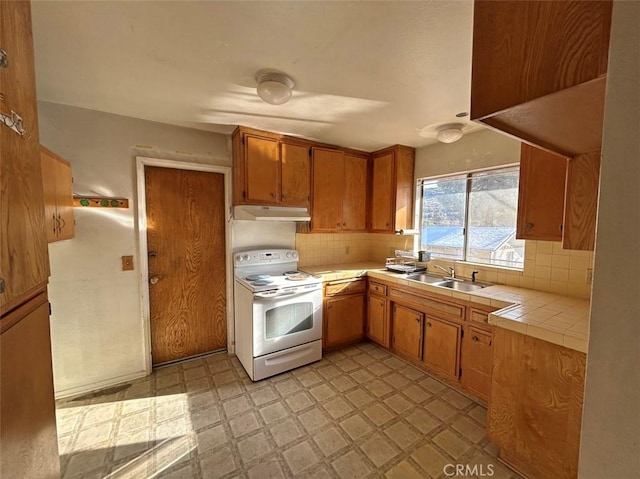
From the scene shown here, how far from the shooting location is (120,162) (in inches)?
92.0

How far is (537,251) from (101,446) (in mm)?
3549

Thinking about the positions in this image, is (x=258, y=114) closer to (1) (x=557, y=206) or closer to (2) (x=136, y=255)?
(2) (x=136, y=255)

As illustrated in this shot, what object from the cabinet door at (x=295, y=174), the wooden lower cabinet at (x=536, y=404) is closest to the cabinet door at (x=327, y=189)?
the cabinet door at (x=295, y=174)

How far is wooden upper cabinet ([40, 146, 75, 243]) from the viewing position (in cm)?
149

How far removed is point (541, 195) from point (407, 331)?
1.66 meters

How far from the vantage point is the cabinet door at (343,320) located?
2.92 metres

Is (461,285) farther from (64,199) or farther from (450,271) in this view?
(64,199)

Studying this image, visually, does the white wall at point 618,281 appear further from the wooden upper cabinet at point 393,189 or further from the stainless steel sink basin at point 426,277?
the wooden upper cabinet at point 393,189

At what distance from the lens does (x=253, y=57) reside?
1468 mm

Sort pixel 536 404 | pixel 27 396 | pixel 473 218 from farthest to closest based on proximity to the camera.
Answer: pixel 473 218, pixel 536 404, pixel 27 396

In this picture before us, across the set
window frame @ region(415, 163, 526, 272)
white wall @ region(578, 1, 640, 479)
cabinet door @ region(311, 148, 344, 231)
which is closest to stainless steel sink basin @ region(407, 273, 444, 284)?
window frame @ region(415, 163, 526, 272)

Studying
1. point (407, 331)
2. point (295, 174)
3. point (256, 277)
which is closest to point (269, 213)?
point (295, 174)

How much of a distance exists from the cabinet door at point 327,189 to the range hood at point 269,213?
235mm

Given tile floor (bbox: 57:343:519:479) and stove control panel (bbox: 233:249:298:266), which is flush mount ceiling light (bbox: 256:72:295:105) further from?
tile floor (bbox: 57:343:519:479)
